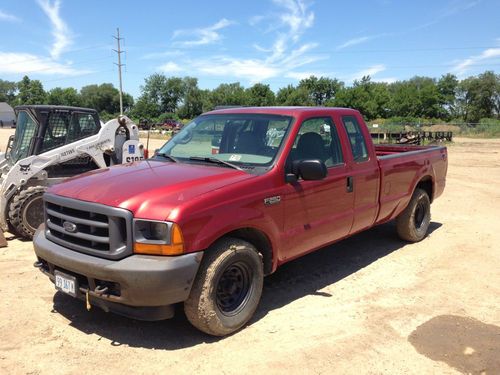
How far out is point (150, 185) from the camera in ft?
12.5

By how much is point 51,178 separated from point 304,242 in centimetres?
506

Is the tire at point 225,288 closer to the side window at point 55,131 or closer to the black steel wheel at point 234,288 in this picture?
the black steel wheel at point 234,288

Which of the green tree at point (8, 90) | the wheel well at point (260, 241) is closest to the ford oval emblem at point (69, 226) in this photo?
the wheel well at point (260, 241)

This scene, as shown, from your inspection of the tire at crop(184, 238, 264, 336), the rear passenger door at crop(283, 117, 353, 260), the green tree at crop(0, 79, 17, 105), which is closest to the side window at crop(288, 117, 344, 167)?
the rear passenger door at crop(283, 117, 353, 260)

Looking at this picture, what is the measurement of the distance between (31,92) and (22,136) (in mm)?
126167

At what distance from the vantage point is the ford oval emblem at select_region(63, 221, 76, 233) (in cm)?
383

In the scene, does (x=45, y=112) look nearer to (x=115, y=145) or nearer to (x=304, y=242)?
(x=115, y=145)

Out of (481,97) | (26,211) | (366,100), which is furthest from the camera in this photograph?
(481,97)

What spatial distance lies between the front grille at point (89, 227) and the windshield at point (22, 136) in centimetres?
414

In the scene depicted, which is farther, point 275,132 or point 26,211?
point 26,211

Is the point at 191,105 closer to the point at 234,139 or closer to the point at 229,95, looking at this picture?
the point at 229,95

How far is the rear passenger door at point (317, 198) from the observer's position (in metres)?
4.51

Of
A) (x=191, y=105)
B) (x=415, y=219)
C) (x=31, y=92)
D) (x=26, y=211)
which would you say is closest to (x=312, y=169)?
(x=415, y=219)

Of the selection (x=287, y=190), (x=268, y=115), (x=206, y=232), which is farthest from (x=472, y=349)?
(x=268, y=115)
